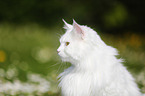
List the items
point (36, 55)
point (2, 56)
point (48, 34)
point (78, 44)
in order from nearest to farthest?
1. point (78, 44)
2. point (2, 56)
3. point (36, 55)
4. point (48, 34)

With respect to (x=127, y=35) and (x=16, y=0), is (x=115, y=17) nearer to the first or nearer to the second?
(x=127, y=35)

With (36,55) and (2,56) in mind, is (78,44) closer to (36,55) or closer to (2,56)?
(2,56)

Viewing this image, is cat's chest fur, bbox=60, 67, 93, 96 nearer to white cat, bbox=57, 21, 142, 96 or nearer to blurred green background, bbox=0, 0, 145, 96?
white cat, bbox=57, 21, 142, 96

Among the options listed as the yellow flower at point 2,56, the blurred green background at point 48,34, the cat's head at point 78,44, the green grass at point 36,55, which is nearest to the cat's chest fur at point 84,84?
the cat's head at point 78,44

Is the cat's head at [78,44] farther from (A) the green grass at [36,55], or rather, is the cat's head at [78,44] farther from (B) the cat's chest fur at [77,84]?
(A) the green grass at [36,55]

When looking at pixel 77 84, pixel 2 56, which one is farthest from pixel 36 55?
pixel 77 84

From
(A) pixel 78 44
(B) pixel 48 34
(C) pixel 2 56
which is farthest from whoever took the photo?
(B) pixel 48 34

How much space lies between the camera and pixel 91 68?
3.30m

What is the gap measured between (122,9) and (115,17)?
0.54 metres

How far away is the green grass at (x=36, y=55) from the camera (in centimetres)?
619

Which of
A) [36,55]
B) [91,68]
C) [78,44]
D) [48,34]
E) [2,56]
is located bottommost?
[91,68]

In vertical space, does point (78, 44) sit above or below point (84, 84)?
above

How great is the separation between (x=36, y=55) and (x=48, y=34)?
2.44m

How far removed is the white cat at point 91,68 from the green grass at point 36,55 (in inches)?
55.9
